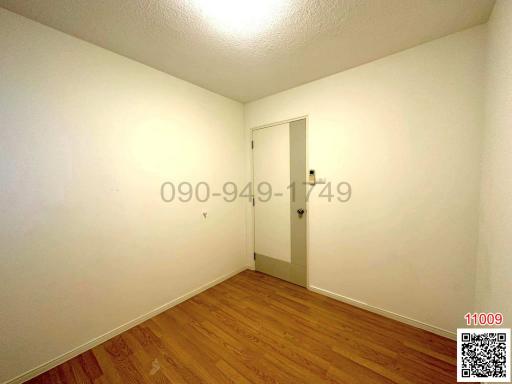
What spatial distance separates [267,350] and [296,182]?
1.75m

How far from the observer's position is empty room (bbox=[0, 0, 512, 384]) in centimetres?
134

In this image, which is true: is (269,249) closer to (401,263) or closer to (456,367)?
(401,263)

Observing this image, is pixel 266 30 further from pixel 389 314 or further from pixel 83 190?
pixel 389 314

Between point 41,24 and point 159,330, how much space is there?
8.63 ft

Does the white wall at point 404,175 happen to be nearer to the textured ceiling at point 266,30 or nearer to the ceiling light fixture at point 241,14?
the textured ceiling at point 266,30

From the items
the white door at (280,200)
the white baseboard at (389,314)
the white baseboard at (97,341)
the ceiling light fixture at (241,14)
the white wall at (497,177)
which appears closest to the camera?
the white wall at (497,177)

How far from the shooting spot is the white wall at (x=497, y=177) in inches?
40.7

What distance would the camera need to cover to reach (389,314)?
77.4 inches

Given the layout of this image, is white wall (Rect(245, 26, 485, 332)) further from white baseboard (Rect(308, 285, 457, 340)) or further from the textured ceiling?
the textured ceiling

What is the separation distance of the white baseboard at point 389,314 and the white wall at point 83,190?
1628mm

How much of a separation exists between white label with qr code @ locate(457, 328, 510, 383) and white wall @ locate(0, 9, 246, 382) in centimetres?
248

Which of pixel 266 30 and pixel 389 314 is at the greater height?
pixel 266 30

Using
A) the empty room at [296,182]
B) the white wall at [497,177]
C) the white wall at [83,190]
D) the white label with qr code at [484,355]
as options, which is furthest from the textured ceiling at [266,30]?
the white label with qr code at [484,355]

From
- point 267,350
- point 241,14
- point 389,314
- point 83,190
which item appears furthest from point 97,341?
point 241,14
